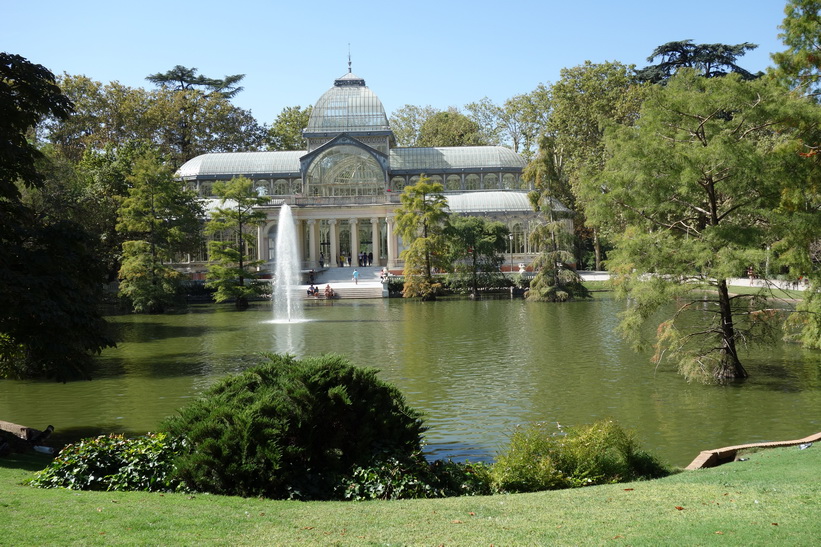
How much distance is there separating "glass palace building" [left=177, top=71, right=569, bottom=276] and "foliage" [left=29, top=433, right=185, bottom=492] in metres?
46.9

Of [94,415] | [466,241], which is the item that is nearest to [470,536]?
[94,415]

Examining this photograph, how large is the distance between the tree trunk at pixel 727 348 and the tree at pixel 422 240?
26.9 m

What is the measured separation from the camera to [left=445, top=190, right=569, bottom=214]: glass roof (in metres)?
56.6

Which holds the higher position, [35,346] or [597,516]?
[35,346]

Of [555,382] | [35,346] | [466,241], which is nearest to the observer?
[35,346]

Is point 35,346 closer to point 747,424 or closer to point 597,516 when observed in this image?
point 597,516

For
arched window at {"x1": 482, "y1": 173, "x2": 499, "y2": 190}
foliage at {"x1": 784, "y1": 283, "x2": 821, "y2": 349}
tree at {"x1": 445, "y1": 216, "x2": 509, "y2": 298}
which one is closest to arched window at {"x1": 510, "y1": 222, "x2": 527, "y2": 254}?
arched window at {"x1": 482, "y1": 173, "x2": 499, "y2": 190}

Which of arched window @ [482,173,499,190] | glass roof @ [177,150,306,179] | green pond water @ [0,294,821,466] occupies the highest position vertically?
glass roof @ [177,150,306,179]

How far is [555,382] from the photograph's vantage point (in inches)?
730

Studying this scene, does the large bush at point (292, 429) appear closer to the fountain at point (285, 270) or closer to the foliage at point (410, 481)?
the foliage at point (410, 481)

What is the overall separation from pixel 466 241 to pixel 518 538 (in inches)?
1631

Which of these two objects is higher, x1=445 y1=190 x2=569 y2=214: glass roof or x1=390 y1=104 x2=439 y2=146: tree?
x1=390 y1=104 x2=439 y2=146: tree

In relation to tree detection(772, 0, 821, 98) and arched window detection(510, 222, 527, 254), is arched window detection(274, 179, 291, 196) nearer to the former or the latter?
arched window detection(510, 222, 527, 254)

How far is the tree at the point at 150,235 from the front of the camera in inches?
1499
